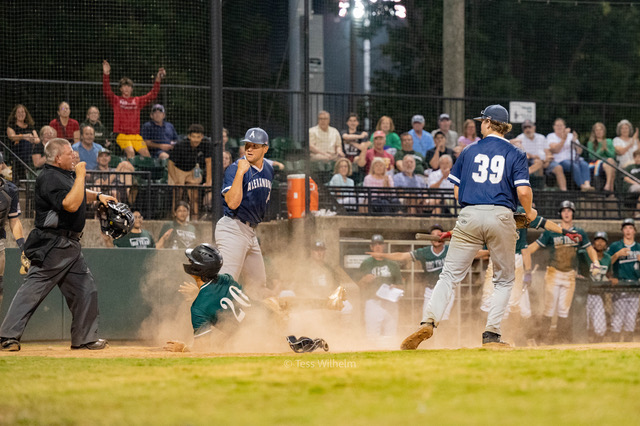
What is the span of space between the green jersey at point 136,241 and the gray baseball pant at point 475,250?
5985mm

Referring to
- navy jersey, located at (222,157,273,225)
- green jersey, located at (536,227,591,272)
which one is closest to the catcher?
navy jersey, located at (222,157,273,225)

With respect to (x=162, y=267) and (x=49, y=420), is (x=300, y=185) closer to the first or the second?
(x=162, y=267)

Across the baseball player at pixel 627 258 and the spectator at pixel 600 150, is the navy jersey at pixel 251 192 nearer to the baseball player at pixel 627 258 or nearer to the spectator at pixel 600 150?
the baseball player at pixel 627 258

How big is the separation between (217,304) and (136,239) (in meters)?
4.97

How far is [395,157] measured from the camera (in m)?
16.6

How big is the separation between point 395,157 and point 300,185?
398 centimetres

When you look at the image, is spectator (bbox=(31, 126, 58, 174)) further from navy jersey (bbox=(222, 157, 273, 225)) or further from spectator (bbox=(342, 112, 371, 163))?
navy jersey (bbox=(222, 157, 273, 225))

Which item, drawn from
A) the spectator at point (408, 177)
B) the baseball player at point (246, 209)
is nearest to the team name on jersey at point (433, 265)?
the spectator at point (408, 177)

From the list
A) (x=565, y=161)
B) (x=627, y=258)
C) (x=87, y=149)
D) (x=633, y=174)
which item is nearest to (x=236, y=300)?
(x=87, y=149)

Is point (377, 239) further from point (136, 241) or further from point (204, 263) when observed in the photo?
point (204, 263)

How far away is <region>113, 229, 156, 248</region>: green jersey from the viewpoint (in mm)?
12688

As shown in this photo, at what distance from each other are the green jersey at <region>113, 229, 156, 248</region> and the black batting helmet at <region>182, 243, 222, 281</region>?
469 centimetres

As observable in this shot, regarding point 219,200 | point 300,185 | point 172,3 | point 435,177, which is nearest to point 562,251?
point 435,177

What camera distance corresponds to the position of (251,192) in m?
9.21
